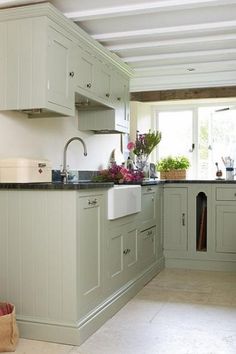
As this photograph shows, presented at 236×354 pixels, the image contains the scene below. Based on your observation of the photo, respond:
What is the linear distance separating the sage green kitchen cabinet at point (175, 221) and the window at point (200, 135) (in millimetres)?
965

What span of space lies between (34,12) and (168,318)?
226 cm

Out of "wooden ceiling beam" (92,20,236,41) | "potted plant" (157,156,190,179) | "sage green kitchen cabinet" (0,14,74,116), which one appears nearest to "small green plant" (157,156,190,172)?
"potted plant" (157,156,190,179)

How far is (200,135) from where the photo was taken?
18.1 feet

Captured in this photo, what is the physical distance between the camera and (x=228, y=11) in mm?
3109

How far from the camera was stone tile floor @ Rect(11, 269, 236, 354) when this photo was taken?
2404mm

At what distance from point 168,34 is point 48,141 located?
136 centimetres

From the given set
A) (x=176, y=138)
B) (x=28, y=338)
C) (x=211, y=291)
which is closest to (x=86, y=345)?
(x=28, y=338)

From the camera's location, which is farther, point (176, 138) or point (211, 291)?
point (176, 138)

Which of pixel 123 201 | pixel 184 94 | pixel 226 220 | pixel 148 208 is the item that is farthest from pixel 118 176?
pixel 184 94

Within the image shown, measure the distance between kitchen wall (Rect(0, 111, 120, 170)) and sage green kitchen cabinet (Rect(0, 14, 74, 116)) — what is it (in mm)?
236

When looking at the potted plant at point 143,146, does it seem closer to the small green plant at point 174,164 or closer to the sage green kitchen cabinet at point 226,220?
the small green plant at point 174,164

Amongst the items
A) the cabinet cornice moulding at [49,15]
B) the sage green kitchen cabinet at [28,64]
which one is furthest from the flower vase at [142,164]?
the sage green kitchen cabinet at [28,64]

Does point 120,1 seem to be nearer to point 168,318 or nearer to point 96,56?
point 96,56

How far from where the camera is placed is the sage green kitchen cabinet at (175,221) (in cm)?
466
